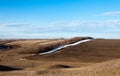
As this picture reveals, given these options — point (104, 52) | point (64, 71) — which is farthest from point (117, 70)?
point (104, 52)

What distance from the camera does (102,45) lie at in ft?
268

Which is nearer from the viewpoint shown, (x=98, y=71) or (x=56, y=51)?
(x=98, y=71)

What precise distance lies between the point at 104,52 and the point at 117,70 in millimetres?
42503

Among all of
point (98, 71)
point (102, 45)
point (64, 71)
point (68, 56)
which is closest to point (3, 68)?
point (64, 71)

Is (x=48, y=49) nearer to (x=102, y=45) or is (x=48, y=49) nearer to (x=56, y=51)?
(x=56, y=51)

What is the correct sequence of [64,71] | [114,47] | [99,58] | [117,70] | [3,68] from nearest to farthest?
[117,70], [64,71], [3,68], [99,58], [114,47]

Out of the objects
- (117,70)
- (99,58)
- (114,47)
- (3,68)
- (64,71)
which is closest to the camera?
(117,70)

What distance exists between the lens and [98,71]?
32.0 metres

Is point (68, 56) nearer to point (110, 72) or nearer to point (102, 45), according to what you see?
point (102, 45)

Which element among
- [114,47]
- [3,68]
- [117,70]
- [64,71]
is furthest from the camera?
[114,47]

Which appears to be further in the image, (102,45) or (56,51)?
(102,45)

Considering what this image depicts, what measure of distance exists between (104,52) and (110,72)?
1666 inches

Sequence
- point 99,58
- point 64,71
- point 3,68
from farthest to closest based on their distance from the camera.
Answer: point 99,58
point 3,68
point 64,71

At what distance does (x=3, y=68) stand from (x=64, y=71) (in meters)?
13.5
